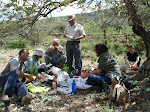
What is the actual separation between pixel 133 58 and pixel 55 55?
8.86 feet

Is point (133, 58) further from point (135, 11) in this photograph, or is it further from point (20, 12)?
point (20, 12)

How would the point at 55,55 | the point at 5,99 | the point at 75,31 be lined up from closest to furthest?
the point at 5,99
the point at 75,31
the point at 55,55

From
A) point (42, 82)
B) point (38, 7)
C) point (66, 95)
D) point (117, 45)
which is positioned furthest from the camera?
point (117, 45)

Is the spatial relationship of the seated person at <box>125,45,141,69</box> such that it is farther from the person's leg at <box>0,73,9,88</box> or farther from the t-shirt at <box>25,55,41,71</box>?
the person's leg at <box>0,73,9,88</box>

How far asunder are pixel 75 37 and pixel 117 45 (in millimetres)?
6025

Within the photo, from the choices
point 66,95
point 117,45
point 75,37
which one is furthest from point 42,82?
point 117,45

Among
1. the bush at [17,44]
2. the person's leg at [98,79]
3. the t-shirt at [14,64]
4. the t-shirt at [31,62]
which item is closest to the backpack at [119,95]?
the person's leg at [98,79]

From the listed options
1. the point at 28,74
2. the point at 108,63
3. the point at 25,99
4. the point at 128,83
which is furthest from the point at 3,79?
the point at 128,83

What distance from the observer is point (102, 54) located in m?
3.66

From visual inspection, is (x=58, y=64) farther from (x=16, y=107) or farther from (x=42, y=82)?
(x=16, y=107)

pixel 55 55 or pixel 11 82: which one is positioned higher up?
pixel 55 55

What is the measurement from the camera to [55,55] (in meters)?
5.24

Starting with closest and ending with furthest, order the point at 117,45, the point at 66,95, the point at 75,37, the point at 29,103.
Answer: the point at 29,103
the point at 66,95
the point at 75,37
the point at 117,45

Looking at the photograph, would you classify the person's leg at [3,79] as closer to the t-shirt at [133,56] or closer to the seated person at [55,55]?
the seated person at [55,55]
